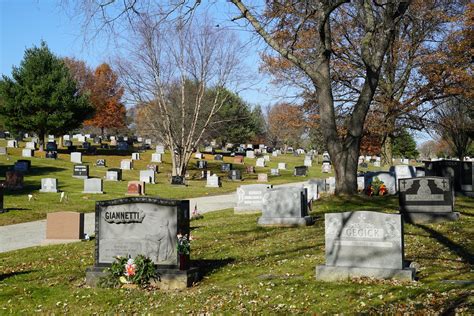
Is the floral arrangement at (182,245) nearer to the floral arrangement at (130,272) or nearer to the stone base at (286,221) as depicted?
the floral arrangement at (130,272)

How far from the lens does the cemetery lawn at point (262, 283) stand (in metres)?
7.51

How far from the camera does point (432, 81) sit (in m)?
29.5

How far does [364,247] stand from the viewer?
8867 mm

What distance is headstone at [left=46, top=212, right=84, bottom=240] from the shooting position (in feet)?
52.4

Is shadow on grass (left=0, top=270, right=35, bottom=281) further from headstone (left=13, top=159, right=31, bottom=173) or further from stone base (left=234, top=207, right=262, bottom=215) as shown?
headstone (left=13, top=159, right=31, bottom=173)

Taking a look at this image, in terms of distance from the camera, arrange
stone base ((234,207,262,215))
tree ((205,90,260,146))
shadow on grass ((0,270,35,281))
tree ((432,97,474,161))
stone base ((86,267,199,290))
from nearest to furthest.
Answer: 1. stone base ((86,267,199,290))
2. shadow on grass ((0,270,35,281))
3. stone base ((234,207,262,215))
4. tree ((432,97,474,161))
5. tree ((205,90,260,146))

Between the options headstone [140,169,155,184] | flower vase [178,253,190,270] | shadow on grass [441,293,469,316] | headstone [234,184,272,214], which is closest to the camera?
shadow on grass [441,293,469,316]

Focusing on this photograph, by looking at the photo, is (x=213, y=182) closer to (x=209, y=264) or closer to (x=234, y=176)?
(x=234, y=176)

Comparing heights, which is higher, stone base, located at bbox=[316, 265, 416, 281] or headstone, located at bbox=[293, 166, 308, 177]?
headstone, located at bbox=[293, 166, 308, 177]

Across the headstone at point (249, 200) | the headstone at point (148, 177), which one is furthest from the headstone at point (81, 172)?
the headstone at point (249, 200)

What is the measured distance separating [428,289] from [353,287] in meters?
1.05

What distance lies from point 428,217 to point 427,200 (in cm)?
47

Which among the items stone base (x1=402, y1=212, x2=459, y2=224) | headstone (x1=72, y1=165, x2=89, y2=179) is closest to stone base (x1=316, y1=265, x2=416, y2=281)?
stone base (x1=402, y1=212, x2=459, y2=224)

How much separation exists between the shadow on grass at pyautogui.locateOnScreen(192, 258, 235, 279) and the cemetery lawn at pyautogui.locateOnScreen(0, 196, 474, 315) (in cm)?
2
